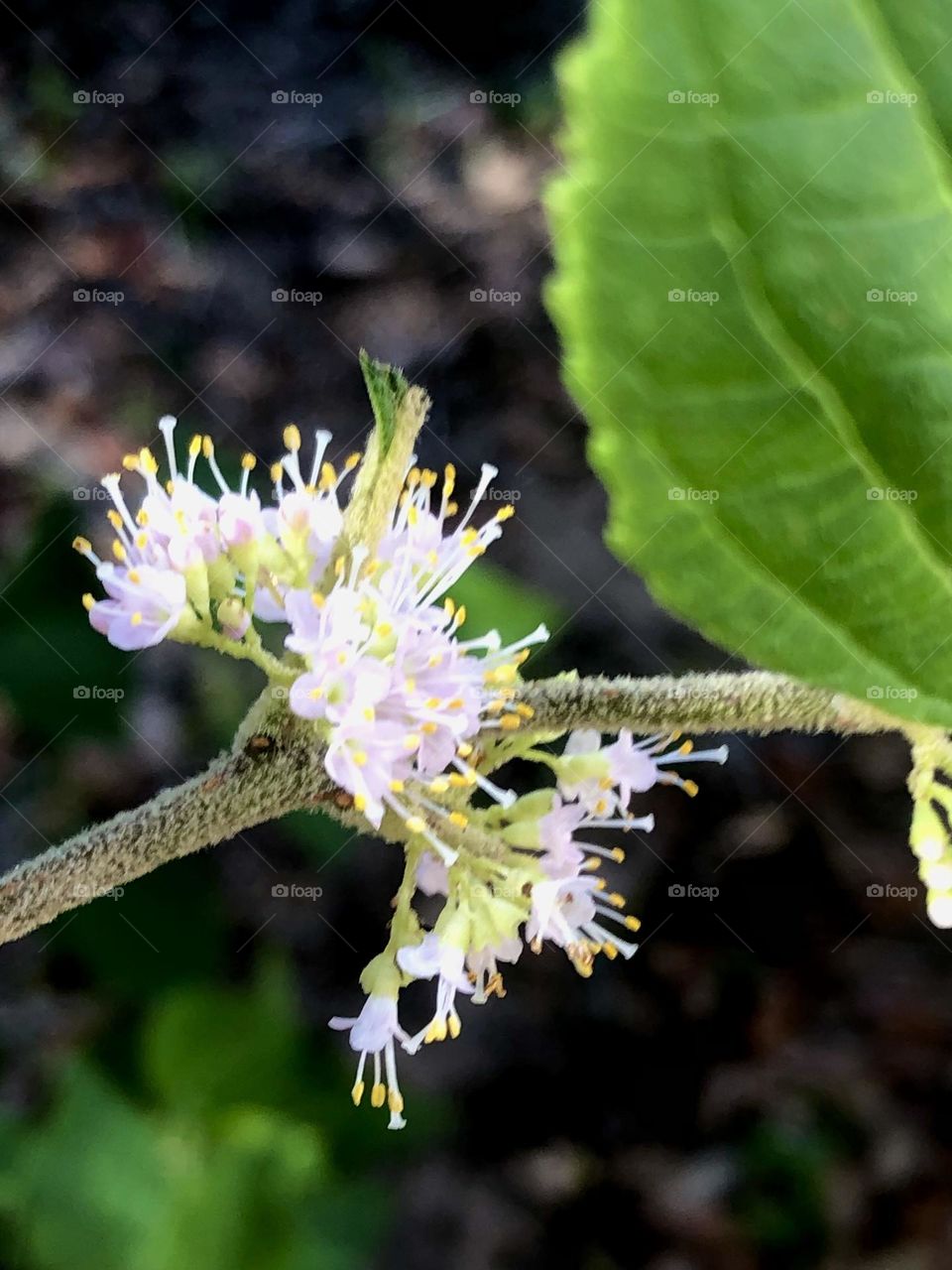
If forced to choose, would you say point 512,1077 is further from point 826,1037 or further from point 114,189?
point 114,189

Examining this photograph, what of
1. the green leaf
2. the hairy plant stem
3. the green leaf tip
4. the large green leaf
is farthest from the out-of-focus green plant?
the large green leaf

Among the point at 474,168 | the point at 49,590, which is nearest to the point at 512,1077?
the point at 49,590

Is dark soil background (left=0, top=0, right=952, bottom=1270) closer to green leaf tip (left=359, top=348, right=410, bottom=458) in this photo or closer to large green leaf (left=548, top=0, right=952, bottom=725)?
green leaf tip (left=359, top=348, right=410, bottom=458)

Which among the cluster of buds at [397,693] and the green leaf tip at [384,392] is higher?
the green leaf tip at [384,392]

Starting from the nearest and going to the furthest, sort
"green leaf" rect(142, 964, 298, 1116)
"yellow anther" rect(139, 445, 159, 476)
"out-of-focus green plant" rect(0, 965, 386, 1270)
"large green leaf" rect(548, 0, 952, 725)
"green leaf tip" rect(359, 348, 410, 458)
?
"large green leaf" rect(548, 0, 952, 725), "green leaf tip" rect(359, 348, 410, 458), "yellow anther" rect(139, 445, 159, 476), "out-of-focus green plant" rect(0, 965, 386, 1270), "green leaf" rect(142, 964, 298, 1116)

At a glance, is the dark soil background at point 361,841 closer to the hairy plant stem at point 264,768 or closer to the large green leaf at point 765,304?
the hairy plant stem at point 264,768

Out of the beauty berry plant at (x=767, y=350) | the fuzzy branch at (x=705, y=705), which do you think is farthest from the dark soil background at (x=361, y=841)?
the beauty berry plant at (x=767, y=350)

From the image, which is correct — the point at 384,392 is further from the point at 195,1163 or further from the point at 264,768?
the point at 195,1163
